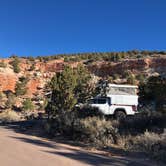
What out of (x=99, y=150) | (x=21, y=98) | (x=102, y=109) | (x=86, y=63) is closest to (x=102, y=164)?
(x=99, y=150)

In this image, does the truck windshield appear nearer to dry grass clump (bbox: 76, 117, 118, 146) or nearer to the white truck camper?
the white truck camper

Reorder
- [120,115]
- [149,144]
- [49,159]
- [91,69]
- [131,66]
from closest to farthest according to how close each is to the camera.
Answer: [49,159], [149,144], [120,115], [131,66], [91,69]

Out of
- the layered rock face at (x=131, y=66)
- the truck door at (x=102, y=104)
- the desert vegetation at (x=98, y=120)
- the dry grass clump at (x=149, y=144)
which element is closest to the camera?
the dry grass clump at (x=149, y=144)

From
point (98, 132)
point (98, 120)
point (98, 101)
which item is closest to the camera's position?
point (98, 132)

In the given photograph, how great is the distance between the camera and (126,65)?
2640 inches

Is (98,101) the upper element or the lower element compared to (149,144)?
upper

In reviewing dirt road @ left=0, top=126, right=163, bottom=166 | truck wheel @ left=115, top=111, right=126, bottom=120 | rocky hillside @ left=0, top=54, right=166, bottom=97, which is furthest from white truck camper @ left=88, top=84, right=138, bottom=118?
rocky hillside @ left=0, top=54, right=166, bottom=97

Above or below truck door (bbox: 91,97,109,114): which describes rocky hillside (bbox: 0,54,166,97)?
above

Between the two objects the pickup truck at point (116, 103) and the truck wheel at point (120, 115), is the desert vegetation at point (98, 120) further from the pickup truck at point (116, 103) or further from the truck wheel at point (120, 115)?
the pickup truck at point (116, 103)

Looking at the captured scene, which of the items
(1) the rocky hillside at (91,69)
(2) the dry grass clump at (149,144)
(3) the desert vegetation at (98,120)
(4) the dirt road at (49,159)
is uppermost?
(1) the rocky hillside at (91,69)

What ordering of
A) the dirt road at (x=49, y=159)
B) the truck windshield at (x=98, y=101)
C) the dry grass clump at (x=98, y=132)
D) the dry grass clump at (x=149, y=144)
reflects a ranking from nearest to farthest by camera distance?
the dirt road at (x=49, y=159) < the dry grass clump at (x=149, y=144) < the dry grass clump at (x=98, y=132) < the truck windshield at (x=98, y=101)

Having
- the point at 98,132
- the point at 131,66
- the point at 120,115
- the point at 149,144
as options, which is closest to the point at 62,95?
the point at 120,115

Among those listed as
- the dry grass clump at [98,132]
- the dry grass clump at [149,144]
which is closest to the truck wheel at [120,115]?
the dry grass clump at [98,132]

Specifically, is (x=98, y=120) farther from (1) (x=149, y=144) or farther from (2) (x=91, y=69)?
(2) (x=91, y=69)
